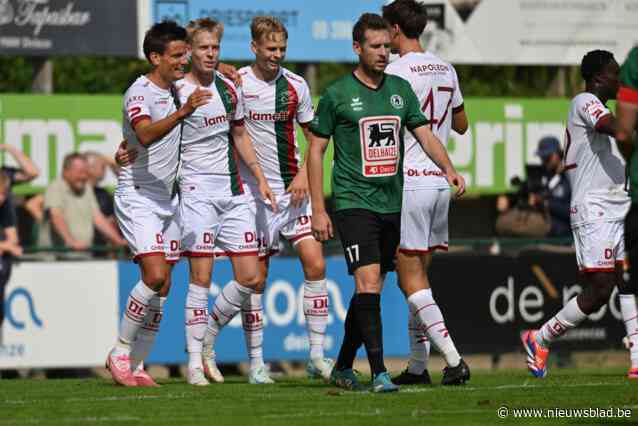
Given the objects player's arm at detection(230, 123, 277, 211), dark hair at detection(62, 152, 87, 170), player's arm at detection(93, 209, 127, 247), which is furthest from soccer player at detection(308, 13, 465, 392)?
dark hair at detection(62, 152, 87, 170)

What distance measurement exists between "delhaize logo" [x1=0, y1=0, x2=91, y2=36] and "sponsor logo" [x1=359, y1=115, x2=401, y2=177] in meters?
8.02

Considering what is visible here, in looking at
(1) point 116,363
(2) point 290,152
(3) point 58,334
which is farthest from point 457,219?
(1) point 116,363

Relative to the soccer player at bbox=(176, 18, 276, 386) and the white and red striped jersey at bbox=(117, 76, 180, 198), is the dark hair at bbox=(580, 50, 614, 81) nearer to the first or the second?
the soccer player at bbox=(176, 18, 276, 386)

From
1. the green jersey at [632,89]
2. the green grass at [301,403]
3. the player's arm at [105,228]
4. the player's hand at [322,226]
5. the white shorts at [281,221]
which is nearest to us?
the green jersey at [632,89]

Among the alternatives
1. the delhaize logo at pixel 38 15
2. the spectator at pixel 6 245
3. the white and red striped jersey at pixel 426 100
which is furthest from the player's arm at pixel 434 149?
the delhaize logo at pixel 38 15

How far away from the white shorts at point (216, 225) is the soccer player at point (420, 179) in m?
1.47

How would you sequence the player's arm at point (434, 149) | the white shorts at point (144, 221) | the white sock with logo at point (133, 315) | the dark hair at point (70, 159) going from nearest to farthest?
the player's arm at point (434, 149) → the white shorts at point (144, 221) → the white sock with logo at point (133, 315) → the dark hair at point (70, 159)

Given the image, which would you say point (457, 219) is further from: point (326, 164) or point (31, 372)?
point (31, 372)

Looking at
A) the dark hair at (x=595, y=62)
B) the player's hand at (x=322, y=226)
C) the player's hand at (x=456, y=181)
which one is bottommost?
the player's hand at (x=322, y=226)

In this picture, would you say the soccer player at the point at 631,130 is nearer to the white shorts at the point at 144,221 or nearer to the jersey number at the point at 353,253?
the jersey number at the point at 353,253

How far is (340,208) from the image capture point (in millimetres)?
10531

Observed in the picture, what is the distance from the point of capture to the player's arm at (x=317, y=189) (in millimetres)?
10234

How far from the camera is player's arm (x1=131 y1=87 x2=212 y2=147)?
1089 centimetres

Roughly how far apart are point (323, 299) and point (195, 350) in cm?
122
